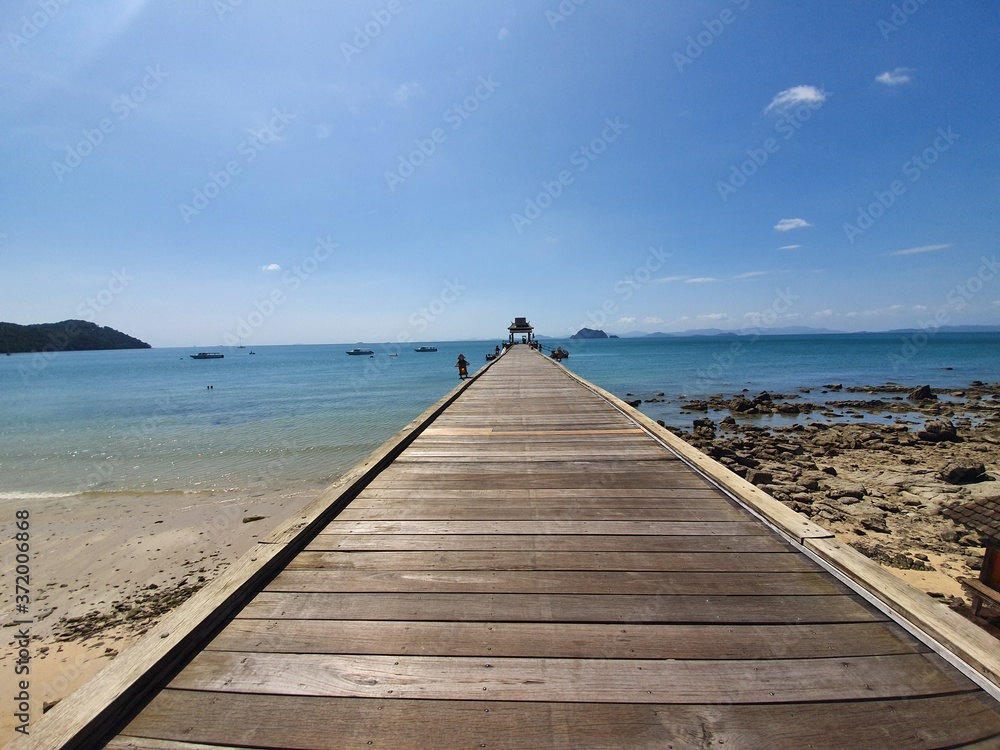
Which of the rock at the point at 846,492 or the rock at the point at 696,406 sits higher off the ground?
the rock at the point at 696,406

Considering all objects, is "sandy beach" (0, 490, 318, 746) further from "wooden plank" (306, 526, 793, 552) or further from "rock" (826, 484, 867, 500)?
"rock" (826, 484, 867, 500)

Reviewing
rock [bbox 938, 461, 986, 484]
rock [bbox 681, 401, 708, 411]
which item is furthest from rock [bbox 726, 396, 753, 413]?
rock [bbox 938, 461, 986, 484]

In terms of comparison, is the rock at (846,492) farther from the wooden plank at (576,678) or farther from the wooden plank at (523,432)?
the wooden plank at (576,678)

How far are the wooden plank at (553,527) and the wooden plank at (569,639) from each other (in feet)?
3.28

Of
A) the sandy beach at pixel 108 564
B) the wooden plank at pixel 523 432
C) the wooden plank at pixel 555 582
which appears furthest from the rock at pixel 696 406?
the wooden plank at pixel 555 582

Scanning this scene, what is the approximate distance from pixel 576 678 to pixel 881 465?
1361 centimetres

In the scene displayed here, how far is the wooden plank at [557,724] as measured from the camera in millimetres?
1500

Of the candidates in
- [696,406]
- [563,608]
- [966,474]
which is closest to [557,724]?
[563,608]

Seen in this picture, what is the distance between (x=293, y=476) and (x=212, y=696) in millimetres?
11460

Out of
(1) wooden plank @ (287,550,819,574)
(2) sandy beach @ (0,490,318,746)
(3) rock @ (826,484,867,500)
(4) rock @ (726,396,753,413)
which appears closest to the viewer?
(1) wooden plank @ (287,550,819,574)

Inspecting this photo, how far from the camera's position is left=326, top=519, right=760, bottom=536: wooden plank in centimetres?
309

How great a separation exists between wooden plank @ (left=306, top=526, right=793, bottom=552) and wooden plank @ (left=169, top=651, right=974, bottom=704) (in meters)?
0.98

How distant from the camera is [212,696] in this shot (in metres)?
1.70

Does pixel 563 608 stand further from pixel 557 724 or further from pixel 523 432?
pixel 523 432
